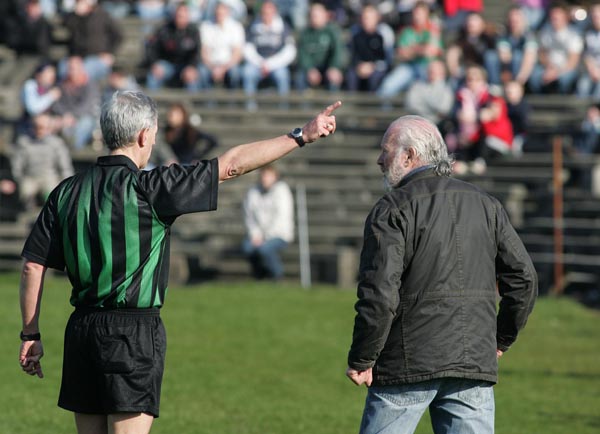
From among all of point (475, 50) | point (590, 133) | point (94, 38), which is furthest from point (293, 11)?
point (590, 133)

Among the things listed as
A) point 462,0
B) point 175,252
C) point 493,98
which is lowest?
point 175,252

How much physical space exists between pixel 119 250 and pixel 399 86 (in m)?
14.9

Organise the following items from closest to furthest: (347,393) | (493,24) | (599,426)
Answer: (599,426)
(347,393)
(493,24)

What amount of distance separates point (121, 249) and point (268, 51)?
1533cm

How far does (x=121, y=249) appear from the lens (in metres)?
5.77

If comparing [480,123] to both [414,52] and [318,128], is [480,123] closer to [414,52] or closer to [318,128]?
[414,52]

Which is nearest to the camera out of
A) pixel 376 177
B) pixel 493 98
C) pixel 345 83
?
pixel 493 98

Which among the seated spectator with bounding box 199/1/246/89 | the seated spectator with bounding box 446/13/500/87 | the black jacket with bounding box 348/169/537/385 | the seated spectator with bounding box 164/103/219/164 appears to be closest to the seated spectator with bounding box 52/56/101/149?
the seated spectator with bounding box 199/1/246/89

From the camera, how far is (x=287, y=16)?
22.6 m

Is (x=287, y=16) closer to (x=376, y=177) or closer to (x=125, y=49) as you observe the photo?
(x=125, y=49)

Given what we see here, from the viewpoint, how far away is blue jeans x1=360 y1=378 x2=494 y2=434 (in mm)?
5676

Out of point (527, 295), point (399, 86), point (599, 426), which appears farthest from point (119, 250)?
point (399, 86)

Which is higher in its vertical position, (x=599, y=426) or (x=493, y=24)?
(x=493, y=24)

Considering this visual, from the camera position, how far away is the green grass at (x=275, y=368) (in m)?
9.77
